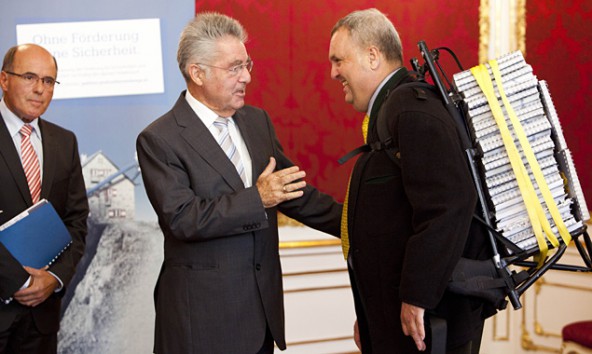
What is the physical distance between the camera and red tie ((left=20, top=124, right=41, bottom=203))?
2906mm

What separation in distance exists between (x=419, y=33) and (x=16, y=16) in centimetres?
215

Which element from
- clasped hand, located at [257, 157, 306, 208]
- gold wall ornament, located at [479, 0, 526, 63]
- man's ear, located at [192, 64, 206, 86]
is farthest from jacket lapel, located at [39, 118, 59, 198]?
gold wall ornament, located at [479, 0, 526, 63]

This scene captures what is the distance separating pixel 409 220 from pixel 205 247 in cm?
69

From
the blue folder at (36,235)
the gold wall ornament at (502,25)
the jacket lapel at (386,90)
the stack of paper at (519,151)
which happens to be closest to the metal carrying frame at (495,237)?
the stack of paper at (519,151)

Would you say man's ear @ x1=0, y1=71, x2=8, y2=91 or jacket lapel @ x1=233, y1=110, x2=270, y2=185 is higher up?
man's ear @ x1=0, y1=71, x2=8, y2=91

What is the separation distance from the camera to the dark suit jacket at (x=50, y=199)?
275cm

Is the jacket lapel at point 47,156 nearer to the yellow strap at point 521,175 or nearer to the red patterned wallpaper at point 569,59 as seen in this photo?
the yellow strap at point 521,175

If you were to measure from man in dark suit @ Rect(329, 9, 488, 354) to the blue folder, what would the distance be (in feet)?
3.82

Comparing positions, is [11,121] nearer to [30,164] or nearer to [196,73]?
[30,164]

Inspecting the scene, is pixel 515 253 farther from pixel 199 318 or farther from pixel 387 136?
pixel 199 318

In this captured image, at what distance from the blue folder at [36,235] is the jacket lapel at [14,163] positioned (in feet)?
0.48

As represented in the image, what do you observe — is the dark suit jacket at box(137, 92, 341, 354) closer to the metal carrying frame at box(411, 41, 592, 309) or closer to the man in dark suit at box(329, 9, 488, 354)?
the man in dark suit at box(329, 9, 488, 354)

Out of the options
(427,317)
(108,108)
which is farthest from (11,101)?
(427,317)

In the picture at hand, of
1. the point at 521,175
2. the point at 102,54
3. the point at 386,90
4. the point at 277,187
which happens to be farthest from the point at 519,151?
the point at 102,54
